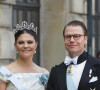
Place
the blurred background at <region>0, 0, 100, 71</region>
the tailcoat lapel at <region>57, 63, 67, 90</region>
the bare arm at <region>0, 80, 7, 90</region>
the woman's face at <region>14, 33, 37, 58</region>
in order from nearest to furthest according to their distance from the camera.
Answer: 1. the tailcoat lapel at <region>57, 63, 67, 90</region>
2. the bare arm at <region>0, 80, 7, 90</region>
3. the woman's face at <region>14, 33, 37, 58</region>
4. the blurred background at <region>0, 0, 100, 71</region>

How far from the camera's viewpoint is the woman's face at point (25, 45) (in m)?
3.30

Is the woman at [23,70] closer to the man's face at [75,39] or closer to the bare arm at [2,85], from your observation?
the bare arm at [2,85]

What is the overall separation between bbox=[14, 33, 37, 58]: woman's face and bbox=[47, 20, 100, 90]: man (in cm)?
65

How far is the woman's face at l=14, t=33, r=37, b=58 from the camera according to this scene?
3300 mm

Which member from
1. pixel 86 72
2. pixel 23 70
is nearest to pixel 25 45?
pixel 23 70

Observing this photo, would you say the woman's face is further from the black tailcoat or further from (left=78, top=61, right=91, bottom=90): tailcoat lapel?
(left=78, top=61, right=91, bottom=90): tailcoat lapel

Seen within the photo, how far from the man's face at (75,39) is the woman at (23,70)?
2.39 feet

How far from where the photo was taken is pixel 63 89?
2.71 metres

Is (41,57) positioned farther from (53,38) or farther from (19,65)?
(19,65)

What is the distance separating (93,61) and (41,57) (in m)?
3.98

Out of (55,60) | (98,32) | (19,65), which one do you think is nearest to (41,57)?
(55,60)

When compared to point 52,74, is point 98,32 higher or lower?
higher

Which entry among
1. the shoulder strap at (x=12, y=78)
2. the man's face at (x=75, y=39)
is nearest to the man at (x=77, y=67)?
the man's face at (x=75, y=39)

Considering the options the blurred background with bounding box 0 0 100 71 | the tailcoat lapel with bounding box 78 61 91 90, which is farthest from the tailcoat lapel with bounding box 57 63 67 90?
the blurred background with bounding box 0 0 100 71
